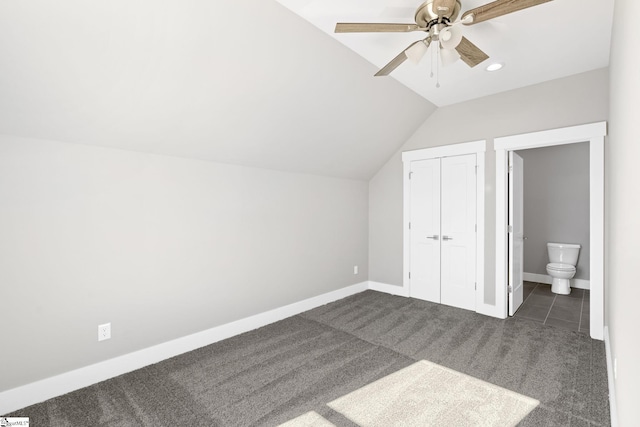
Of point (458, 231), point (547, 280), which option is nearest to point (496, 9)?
point (458, 231)

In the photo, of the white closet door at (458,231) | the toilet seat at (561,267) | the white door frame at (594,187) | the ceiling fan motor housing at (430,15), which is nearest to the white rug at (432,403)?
the white door frame at (594,187)

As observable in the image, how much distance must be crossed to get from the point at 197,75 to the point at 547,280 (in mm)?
5994

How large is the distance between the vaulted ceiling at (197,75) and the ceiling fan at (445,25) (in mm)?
461

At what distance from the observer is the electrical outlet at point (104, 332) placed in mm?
2387

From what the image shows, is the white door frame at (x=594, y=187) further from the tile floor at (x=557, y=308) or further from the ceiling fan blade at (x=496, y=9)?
the ceiling fan blade at (x=496, y=9)

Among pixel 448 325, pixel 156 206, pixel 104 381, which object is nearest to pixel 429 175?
pixel 448 325

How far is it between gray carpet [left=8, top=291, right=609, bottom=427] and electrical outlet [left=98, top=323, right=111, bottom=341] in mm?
328

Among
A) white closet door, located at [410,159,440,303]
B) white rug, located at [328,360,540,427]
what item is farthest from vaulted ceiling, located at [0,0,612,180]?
white rug, located at [328,360,540,427]

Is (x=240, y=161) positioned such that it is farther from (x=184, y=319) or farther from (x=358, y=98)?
(x=184, y=319)

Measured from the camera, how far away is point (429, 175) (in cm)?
429

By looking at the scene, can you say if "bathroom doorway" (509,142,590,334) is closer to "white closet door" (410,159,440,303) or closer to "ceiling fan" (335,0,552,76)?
"white closet door" (410,159,440,303)

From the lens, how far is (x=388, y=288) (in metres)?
4.74

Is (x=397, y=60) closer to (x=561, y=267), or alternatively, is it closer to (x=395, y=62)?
(x=395, y=62)

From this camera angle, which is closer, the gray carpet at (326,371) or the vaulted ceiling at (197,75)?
the vaulted ceiling at (197,75)
